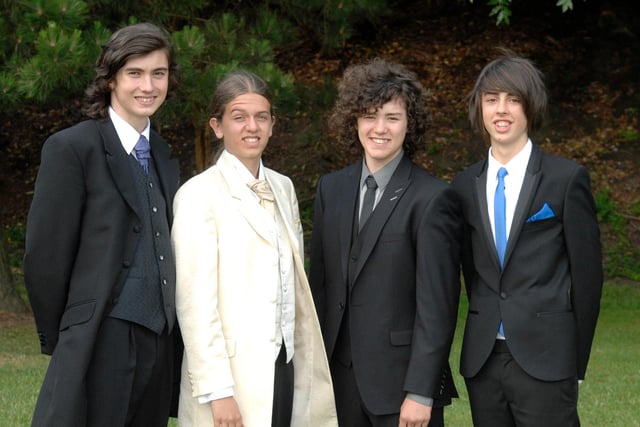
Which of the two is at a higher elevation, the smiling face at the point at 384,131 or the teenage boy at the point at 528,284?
the smiling face at the point at 384,131

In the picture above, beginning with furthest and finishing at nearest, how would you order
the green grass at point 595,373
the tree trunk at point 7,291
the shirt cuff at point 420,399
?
the tree trunk at point 7,291 → the green grass at point 595,373 → the shirt cuff at point 420,399

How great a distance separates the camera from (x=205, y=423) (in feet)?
11.3

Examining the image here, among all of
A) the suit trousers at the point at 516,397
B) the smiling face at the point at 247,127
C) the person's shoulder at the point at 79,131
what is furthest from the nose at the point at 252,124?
the suit trousers at the point at 516,397

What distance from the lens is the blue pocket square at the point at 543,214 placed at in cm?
349

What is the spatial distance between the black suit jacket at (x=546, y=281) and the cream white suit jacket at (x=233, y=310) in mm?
591

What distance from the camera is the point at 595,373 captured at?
723 centimetres

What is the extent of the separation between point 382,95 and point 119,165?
3.30ft

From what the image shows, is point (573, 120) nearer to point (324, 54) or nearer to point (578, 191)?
point (324, 54)

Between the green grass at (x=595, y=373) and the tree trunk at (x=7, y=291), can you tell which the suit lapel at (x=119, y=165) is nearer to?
the green grass at (x=595, y=373)

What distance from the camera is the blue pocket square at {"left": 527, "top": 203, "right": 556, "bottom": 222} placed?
3.49 meters

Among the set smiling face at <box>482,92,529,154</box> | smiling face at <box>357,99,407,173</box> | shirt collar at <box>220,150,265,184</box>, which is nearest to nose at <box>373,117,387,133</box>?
smiling face at <box>357,99,407,173</box>

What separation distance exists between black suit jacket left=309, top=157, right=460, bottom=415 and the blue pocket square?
0.91 feet

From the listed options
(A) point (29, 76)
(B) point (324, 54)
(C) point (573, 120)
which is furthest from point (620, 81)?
(A) point (29, 76)

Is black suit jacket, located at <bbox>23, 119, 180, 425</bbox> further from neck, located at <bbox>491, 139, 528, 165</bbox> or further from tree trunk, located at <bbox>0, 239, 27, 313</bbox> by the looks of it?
tree trunk, located at <bbox>0, 239, 27, 313</bbox>
